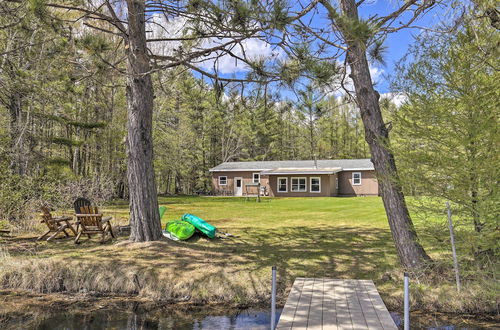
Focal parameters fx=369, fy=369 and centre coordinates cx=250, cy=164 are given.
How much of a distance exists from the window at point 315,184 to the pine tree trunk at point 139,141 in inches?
805

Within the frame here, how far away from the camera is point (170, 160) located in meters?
24.3

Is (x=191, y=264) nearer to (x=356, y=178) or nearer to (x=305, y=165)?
(x=356, y=178)

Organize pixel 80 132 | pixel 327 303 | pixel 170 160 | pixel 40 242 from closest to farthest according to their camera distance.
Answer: pixel 327 303 < pixel 40 242 < pixel 80 132 < pixel 170 160

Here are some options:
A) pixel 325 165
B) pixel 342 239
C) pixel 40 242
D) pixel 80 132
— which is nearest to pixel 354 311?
pixel 342 239

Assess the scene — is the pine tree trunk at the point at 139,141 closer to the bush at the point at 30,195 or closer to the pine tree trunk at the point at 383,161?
the bush at the point at 30,195

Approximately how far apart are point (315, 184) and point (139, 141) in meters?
20.9

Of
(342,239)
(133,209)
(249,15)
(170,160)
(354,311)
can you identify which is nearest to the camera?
(354,311)

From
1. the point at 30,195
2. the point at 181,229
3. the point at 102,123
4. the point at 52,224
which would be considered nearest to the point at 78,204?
the point at 52,224

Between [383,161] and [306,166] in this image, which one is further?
[306,166]

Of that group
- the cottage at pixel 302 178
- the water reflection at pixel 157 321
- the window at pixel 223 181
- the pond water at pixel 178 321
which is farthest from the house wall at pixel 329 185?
the water reflection at pixel 157 321

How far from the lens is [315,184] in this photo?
26.7 meters

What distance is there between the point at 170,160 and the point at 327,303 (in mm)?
20959

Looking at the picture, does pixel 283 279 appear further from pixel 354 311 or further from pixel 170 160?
pixel 170 160

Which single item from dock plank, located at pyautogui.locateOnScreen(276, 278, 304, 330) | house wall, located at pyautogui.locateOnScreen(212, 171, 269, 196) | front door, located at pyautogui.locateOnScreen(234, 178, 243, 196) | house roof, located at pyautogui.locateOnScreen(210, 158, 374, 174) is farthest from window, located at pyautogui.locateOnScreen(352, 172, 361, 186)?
dock plank, located at pyautogui.locateOnScreen(276, 278, 304, 330)
